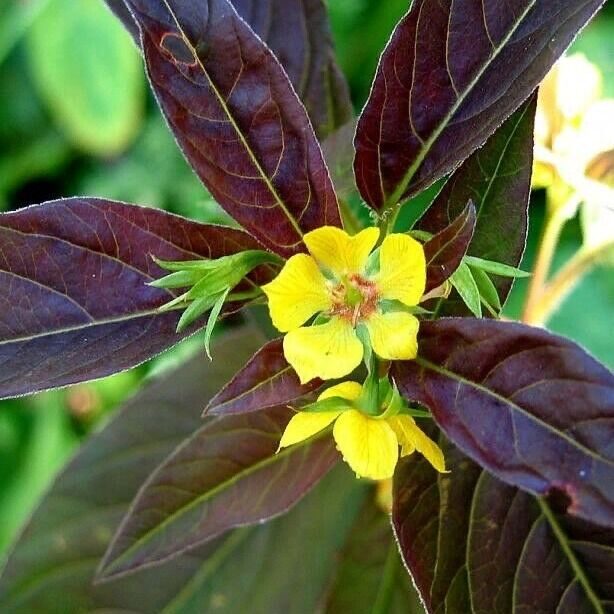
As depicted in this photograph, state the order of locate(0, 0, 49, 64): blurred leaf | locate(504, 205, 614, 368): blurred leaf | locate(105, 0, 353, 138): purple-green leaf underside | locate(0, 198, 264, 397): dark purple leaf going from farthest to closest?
locate(0, 0, 49, 64): blurred leaf
locate(504, 205, 614, 368): blurred leaf
locate(105, 0, 353, 138): purple-green leaf underside
locate(0, 198, 264, 397): dark purple leaf

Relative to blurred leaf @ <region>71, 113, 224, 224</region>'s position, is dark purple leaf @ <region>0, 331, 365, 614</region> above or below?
below

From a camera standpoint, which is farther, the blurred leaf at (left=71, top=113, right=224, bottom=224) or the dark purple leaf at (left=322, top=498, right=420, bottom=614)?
the blurred leaf at (left=71, top=113, right=224, bottom=224)

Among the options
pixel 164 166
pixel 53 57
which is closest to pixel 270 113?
pixel 164 166

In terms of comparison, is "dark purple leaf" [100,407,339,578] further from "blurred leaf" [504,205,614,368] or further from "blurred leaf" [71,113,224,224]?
"blurred leaf" [71,113,224,224]

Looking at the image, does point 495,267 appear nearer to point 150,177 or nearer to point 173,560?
point 173,560

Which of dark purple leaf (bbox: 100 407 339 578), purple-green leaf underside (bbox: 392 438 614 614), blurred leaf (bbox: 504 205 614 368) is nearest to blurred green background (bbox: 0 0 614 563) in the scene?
blurred leaf (bbox: 504 205 614 368)

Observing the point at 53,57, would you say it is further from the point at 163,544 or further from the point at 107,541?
the point at 163,544

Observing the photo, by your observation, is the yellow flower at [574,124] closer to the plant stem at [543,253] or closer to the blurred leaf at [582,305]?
the plant stem at [543,253]
